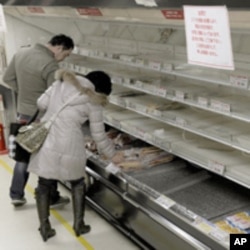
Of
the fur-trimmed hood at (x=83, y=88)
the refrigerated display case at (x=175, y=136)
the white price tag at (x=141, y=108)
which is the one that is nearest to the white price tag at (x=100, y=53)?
the refrigerated display case at (x=175, y=136)

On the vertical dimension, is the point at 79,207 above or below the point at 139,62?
below

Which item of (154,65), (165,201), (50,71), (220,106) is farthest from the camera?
(50,71)

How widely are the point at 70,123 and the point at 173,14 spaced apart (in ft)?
4.18

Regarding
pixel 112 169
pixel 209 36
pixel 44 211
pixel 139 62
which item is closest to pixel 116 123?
pixel 112 169

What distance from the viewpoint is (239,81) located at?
2566mm

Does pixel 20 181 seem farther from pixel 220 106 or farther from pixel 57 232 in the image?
pixel 220 106

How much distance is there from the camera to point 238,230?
2.70 m

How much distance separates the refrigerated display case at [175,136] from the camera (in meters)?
2.79

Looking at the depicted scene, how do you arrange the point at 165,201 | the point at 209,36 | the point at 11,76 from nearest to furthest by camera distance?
1. the point at 209,36
2. the point at 165,201
3. the point at 11,76

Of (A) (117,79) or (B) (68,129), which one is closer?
(B) (68,129)

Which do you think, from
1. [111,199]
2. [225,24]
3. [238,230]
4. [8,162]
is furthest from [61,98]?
[8,162]

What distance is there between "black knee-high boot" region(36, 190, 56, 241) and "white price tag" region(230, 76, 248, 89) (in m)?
1.90

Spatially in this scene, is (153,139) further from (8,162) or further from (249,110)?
(8,162)

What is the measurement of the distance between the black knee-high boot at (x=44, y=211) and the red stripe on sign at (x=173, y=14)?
73.8 inches
